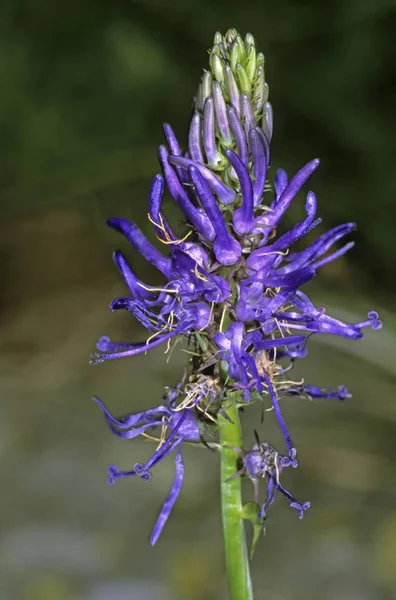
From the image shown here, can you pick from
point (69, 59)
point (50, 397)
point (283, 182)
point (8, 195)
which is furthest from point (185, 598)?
point (69, 59)

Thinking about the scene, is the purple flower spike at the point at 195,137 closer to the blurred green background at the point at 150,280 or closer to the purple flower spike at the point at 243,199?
the purple flower spike at the point at 243,199

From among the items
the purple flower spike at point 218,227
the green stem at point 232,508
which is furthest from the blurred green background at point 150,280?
the purple flower spike at point 218,227

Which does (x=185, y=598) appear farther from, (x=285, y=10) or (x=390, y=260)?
(x=285, y=10)

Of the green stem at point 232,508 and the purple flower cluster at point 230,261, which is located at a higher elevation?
the purple flower cluster at point 230,261

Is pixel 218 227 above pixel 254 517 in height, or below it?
above

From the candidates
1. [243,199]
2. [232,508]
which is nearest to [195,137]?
[243,199]

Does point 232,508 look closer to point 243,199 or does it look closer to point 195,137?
point 243,199

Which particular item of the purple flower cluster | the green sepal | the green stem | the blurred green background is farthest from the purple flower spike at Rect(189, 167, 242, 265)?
the blurred green background
